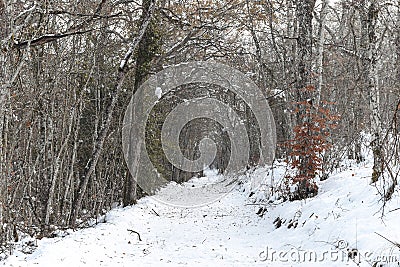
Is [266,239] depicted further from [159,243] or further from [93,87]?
[93,87]

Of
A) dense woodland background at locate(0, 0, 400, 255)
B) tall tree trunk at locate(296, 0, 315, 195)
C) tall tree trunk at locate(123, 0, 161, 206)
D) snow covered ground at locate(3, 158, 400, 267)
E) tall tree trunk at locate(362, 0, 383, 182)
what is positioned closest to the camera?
snow covered ground at locate(3, 158, 400, 267)

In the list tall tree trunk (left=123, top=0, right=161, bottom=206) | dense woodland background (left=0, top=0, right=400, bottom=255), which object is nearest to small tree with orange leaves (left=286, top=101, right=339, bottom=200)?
dense woodland background (left=0, top=0, right=400, bottom=255)

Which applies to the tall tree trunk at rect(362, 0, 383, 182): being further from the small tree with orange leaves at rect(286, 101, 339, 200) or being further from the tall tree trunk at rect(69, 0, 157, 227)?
the tall tree trunk at rect(69, 0, 157, 227)

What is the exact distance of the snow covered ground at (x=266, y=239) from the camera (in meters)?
5.55

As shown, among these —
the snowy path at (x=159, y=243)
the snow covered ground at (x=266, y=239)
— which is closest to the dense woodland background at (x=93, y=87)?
the snow covered ground at (x=266, y=239)

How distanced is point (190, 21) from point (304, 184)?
6767 millimetres

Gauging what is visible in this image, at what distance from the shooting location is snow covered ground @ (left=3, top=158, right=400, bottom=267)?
18.2ft

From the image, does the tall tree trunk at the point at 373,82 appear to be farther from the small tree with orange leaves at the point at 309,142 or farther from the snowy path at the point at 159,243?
the snowy path at the point at 159,243

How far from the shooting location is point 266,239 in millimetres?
8352

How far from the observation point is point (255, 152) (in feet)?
118

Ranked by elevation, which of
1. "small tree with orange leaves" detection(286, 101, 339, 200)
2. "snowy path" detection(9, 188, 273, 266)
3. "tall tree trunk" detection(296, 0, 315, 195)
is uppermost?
"tall tree trunk" detection(296, 0, 315, 195)

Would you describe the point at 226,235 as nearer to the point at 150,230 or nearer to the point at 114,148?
the point at 150,230

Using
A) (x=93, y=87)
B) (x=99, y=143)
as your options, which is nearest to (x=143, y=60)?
(x=93, y=87)

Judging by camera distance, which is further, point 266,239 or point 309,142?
point 309,142
